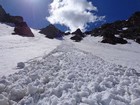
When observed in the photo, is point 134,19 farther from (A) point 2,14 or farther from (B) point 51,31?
(A) point 2,14

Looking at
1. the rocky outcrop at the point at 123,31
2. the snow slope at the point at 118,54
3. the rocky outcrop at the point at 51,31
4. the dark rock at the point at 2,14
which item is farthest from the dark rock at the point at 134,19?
the dark rock at the point at 2,14

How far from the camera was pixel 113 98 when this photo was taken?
320 inches

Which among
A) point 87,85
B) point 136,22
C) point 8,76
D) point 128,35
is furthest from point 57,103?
point 136,22

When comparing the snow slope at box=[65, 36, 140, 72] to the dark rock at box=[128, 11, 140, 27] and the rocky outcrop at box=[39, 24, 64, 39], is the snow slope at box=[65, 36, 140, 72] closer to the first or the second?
the rocky outcrop at box=[39, 24, 64, 39]

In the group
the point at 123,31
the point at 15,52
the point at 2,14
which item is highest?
the point at 2,14

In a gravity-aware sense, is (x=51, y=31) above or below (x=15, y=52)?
above

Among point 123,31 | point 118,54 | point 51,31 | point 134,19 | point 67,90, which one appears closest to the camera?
point 67,90

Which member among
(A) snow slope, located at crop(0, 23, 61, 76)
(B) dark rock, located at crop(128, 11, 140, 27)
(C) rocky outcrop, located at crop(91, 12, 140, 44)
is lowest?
(A) snow slope, located at crop(0, 23, 61, 76)

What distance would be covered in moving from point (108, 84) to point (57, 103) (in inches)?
119

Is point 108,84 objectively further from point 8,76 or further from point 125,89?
point 8,76

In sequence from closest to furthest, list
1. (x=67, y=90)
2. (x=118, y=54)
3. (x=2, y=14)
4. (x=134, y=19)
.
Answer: (x=67, y=90), (x=118, y=54), (x=2, y=14), (x=134, y=19)

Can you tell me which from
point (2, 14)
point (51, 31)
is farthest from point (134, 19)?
point (2, 14)

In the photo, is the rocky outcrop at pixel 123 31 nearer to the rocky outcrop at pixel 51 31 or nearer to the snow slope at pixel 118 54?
the snow slope at pixel 118 54

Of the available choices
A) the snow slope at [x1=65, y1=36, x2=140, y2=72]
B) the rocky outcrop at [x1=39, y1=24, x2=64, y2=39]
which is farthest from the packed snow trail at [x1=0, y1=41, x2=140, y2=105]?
the rocky outcrop at [x1=39, y1=24, x2=64, y2=39]
